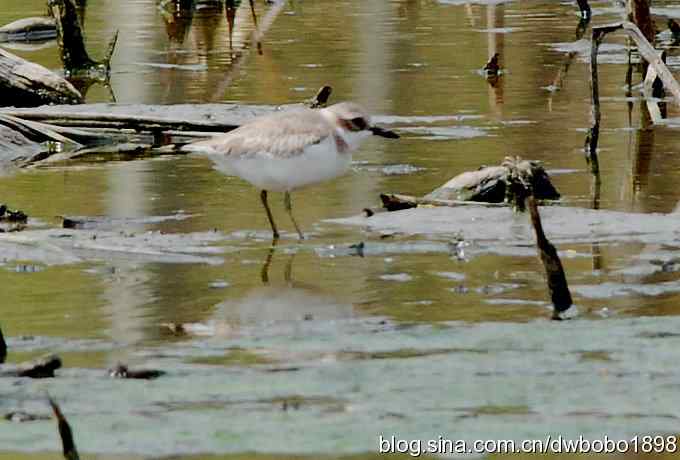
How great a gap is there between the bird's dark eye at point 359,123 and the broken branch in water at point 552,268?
240cm

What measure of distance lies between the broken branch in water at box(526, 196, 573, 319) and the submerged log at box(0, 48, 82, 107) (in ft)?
30.9

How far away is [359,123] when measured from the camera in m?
10.9

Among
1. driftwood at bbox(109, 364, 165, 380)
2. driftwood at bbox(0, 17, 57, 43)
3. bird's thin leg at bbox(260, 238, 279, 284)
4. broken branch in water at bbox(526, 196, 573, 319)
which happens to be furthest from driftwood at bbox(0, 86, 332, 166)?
driftwood at bbox(0, 17, 57, 43)

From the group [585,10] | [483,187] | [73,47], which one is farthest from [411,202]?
[585,10]

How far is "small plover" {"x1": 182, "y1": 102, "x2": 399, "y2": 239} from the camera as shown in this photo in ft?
34.8

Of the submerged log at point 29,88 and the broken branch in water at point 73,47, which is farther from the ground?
the submerged log at point 29,88

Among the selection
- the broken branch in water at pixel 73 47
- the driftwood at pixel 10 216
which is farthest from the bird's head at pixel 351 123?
the broken branch in water at pixel 73 47

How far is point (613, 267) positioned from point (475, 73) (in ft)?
35.0

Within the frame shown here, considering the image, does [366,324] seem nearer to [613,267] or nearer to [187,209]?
[613,267]

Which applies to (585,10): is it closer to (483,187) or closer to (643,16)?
(643,16)

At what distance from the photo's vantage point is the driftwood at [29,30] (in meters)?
25.6

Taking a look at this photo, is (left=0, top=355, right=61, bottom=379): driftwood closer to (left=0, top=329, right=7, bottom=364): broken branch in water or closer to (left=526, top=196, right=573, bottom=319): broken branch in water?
(left=0, top=329, right=7, bottom=364): broken branch in water

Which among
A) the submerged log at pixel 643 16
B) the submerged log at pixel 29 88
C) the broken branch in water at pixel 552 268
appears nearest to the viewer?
the broken branch in water at pixel 552 268

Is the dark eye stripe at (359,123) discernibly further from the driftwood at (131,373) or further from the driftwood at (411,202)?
the driftwood at (131,373)
